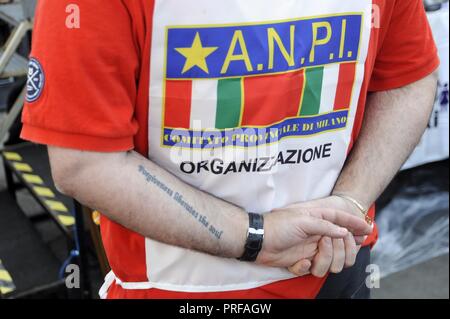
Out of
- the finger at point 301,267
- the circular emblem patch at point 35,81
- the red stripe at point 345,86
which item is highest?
the circular emblem patch at point 35,81

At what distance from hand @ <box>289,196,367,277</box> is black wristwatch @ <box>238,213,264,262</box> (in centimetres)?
9

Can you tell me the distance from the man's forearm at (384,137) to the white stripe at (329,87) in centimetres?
20

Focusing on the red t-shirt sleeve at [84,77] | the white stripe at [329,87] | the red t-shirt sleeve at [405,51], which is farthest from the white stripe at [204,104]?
the red t-shirt sleeve at [405,51]

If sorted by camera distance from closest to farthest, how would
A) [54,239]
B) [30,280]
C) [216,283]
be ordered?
[216,283] → [30,280] → [54,239]

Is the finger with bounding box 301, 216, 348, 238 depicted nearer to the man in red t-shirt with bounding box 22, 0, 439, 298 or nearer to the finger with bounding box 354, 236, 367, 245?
the man in red t-shirt with bounding box 22, 0, 439, 298

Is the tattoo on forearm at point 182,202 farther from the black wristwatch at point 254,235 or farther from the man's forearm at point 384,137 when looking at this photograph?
the man's forearm at point 384,137

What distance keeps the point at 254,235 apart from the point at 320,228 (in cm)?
13

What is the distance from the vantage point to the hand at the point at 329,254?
1.18 metres

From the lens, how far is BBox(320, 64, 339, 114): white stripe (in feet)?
3.72

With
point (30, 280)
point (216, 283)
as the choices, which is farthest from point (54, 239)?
point (216, 283)

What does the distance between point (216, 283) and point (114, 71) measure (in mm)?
477

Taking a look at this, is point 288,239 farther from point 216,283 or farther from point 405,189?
point 405,189

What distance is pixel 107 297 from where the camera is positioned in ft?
4.16

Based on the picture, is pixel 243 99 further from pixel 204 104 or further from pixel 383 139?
pixel 383 139
